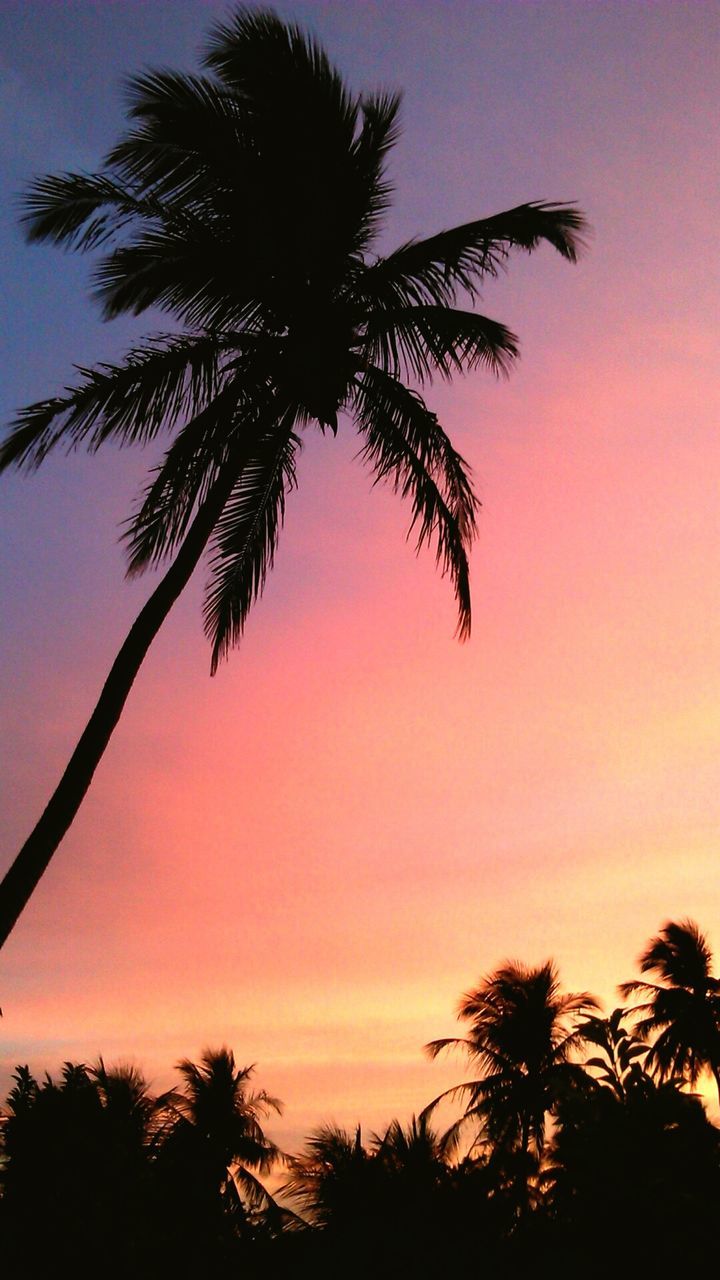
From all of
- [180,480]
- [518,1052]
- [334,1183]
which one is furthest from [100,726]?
[518,1052]

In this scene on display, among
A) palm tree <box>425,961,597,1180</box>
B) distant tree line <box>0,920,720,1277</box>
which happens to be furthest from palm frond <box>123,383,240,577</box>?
palm tree <box>425,961,597,1180</box>

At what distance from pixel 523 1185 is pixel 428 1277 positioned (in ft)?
58.9

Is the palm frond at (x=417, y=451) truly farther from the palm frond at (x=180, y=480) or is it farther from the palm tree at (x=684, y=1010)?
the palm tree at (x=684, y=1010)

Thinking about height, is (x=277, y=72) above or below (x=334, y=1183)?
above

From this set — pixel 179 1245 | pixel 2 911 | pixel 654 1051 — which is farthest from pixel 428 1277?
pixel 654 1051

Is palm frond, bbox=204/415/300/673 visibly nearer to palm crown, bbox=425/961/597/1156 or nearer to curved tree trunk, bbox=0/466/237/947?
curved tree trunk, bbox=0/466/237/947

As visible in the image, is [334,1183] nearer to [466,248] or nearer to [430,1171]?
[430,1171]

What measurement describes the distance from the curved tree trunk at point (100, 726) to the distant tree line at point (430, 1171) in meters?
2.96

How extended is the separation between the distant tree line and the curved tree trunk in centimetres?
296

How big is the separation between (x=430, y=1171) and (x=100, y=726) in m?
13.0

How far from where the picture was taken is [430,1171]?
1897cm

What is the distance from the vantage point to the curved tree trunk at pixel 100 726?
873cm


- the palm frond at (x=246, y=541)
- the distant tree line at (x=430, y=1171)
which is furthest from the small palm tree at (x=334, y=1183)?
the palm frond at (x=246, y=541)

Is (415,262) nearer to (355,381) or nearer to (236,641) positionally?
(355,381)
